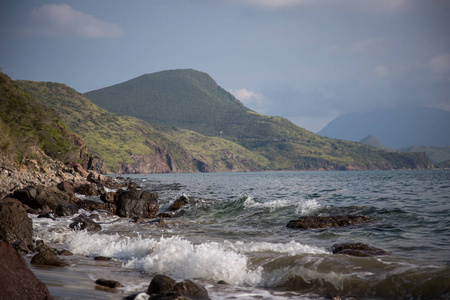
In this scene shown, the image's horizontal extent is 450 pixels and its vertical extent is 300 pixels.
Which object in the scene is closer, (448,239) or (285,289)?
(285,289)

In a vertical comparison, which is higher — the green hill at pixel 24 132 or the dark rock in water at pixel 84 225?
the green hill at pixel 24 132

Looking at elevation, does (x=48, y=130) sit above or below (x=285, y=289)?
above

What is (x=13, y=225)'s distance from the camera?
1197 cm

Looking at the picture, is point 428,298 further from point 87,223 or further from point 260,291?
point 87,223

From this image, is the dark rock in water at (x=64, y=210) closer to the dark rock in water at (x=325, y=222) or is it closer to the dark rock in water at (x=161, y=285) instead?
the dark rock in water at (x=325, y=222)

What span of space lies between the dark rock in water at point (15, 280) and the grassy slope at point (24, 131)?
117 ft

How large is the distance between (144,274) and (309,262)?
432 cm

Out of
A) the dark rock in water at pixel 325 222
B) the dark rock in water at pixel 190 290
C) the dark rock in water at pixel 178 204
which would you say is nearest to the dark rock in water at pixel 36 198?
the dark rock in water at pixel 178 204

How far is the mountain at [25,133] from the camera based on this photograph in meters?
38.3

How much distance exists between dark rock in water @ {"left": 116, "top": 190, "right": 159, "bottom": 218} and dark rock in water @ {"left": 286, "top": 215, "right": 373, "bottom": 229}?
10.2 m

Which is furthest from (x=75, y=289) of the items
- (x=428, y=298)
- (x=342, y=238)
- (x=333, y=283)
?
(x=342, y=238)

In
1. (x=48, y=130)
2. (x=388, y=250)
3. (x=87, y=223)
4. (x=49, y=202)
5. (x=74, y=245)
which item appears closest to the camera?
(x=388, y=250)

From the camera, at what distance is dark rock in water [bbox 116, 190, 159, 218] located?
76.2 ft

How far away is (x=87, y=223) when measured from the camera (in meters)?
16.0
